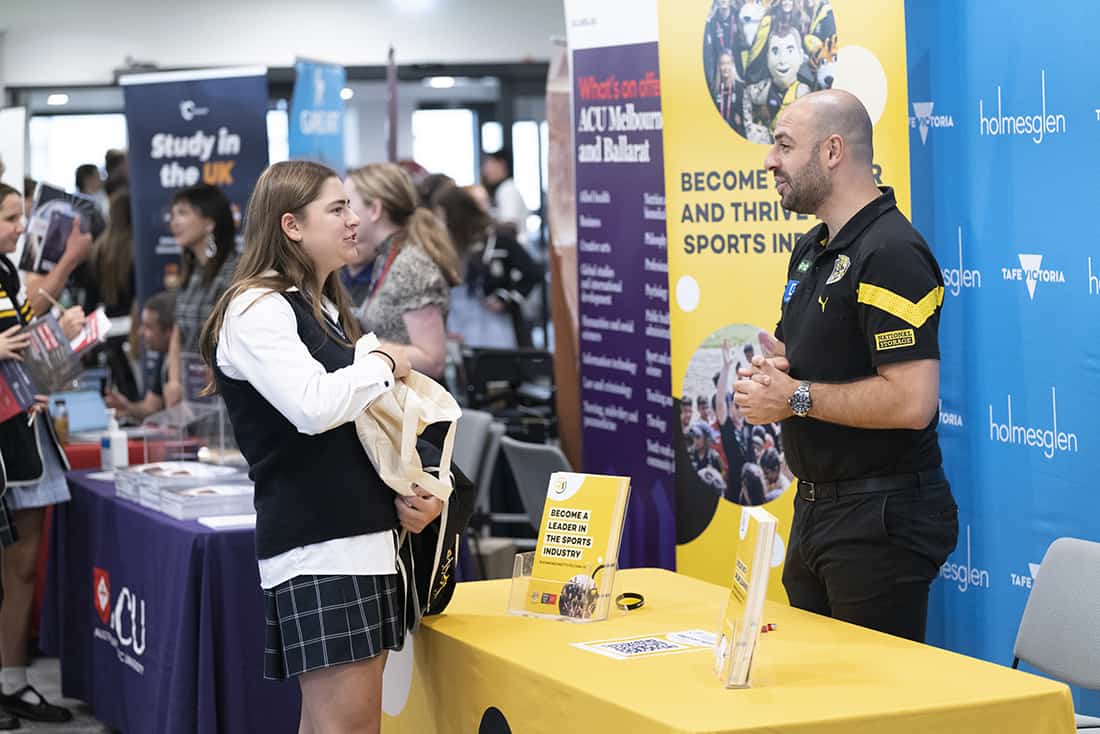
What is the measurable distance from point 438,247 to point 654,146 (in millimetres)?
735

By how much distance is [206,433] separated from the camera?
409cm

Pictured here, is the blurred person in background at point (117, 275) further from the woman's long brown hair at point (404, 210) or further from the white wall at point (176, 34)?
the white wall at point (176, 34)

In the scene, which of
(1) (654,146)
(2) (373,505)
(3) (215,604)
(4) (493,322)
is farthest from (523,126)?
(2) (373,505)

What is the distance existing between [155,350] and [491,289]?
11.5 ft

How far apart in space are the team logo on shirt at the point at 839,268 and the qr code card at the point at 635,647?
30.3 inches

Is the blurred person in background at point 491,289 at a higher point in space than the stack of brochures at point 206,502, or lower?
higher

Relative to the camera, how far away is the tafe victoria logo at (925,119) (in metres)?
3.38

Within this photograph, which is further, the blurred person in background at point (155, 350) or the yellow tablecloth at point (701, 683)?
the blurred person in background at point (155, 350)

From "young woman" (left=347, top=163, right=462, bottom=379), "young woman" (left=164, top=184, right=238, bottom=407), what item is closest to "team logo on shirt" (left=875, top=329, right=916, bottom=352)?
"young woman" (left=347, top=163, right=462, bottom=379)

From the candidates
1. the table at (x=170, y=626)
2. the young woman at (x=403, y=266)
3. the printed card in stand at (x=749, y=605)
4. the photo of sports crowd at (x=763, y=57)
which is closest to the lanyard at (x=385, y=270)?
the young woman at (x=403, y=266)

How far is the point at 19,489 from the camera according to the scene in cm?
413

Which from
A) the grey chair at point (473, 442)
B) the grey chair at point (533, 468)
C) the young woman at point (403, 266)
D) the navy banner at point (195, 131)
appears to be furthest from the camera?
the navy banner at point (195, 131)

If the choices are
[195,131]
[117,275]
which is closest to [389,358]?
[195,131]

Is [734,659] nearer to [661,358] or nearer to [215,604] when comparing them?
[215,604]
